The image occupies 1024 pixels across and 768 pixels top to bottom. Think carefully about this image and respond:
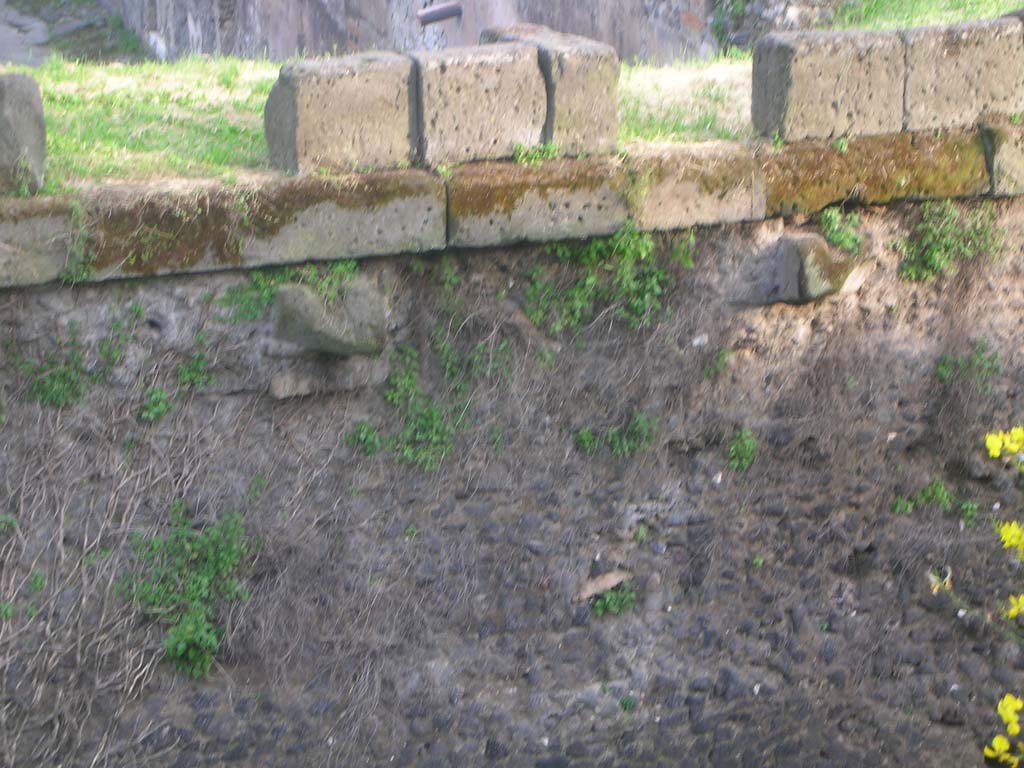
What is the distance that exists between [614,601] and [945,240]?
198 centimetres

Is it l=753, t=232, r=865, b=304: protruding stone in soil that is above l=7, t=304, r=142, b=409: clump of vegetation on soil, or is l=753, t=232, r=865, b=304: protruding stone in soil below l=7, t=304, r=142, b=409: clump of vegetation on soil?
above

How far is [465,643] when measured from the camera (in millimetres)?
4652

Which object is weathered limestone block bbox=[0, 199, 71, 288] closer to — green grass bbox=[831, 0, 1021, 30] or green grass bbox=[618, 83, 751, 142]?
green grass bbox=[618, 83, 751, 142]

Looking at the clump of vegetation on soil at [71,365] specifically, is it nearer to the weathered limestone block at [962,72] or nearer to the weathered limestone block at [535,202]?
the weathered limestone block at [535,202]

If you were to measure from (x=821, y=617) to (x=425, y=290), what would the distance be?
6.75ft

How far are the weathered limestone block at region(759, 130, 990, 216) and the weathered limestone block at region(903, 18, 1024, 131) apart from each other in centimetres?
9

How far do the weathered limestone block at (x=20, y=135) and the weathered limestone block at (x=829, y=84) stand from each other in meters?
2.65

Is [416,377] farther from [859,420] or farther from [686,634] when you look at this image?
[859,420]

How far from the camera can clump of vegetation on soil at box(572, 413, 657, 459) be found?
16.1 ft

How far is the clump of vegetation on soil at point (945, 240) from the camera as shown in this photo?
5082 mm

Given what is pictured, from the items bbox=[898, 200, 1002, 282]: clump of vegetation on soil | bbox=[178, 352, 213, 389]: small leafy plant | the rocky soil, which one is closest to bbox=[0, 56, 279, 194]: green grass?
the rocky soil

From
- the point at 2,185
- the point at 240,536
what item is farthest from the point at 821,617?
the point at 2,185

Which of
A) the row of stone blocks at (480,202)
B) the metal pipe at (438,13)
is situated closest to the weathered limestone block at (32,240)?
the row of stone blocks at (480,202)

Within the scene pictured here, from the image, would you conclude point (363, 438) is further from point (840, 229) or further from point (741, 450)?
point (840, 229)
